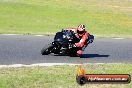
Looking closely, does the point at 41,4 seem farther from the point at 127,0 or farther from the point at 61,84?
the point at 61,84

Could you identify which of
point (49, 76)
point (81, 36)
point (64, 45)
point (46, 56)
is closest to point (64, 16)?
point (64, 45)

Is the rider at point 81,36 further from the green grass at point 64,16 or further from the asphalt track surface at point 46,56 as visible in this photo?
the green grass at point 64,16

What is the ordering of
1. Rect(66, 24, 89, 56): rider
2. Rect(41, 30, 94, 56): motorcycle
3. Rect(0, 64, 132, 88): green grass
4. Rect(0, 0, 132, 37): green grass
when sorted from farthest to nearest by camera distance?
Rect(0, 0, 132, 37): green grass, Rect(41, 30, 94, 56): motorcycle, Rect(66, 24, 89, 56): rider, Rect(0, 64, 132, 88): green grass

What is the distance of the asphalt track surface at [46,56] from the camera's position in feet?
53.7

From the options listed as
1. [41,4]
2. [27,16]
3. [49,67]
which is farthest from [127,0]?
[49,67]

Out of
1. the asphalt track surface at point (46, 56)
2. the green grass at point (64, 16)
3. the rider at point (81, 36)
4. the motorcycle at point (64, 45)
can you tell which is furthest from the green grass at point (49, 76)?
the green grass at point (64, 16)

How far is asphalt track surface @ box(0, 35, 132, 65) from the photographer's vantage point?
1636 centimetres

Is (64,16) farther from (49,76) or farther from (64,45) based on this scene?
(49,76)

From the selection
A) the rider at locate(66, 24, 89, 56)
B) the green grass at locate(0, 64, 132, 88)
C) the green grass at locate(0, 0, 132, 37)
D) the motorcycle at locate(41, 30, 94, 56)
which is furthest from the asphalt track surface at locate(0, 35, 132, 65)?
the green grass at locate(0, 0, 132, 37)

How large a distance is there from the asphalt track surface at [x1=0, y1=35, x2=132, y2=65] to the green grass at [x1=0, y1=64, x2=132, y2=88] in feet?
6.03

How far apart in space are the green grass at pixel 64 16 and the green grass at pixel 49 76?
1974cm

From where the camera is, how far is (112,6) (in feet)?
169

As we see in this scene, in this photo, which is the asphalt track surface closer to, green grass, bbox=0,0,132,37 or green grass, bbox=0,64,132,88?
green grass, bbox=0,64,132,88

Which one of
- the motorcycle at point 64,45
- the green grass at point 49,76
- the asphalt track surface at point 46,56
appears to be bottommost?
the asphalt track surface at point 46,56
